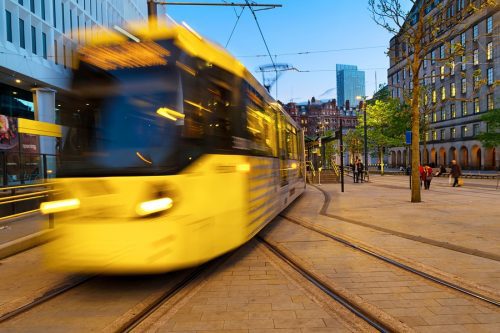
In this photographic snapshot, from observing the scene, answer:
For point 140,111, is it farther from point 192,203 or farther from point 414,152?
point 414,152

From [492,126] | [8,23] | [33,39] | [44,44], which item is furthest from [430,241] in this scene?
[492,126]

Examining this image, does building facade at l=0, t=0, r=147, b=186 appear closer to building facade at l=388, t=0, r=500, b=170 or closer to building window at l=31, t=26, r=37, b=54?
building window at l=31, t=26, r=37, b=54

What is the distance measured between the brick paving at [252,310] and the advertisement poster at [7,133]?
1012 inches

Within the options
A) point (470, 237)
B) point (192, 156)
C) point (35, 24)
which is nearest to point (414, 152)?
point (470, 237)

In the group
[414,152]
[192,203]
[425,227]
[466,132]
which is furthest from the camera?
[466,132]

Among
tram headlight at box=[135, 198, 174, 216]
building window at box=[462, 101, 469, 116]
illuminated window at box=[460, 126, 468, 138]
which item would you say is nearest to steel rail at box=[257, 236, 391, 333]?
tram headlight at box=[135, 198, 174, 216]

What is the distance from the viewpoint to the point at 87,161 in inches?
197

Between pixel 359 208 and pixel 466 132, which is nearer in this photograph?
pixel 359 208

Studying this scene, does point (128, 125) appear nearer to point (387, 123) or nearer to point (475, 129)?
point (387, 123)

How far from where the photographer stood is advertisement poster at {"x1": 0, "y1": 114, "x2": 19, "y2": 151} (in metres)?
25.9

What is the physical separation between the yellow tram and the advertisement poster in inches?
972

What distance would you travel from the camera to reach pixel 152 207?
15.3 ft

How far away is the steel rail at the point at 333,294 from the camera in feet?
13.0

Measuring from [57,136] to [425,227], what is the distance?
8.23 meters
